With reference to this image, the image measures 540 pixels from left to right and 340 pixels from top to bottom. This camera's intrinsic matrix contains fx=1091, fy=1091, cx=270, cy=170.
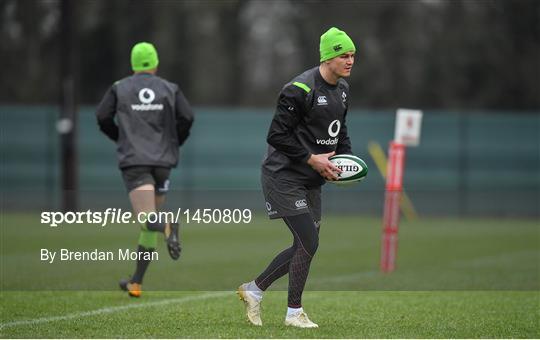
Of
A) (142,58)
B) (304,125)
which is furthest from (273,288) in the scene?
(304,125)

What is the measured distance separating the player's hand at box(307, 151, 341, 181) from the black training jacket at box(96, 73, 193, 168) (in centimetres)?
257

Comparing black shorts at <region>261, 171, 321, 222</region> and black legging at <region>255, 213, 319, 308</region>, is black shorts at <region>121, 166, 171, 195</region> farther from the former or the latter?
black legging at <region>255, 213, 319, 308</region>

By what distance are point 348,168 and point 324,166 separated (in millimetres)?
239

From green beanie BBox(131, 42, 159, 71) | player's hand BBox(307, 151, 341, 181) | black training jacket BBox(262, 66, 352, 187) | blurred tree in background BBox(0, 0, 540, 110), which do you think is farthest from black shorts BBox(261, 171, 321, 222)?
blurred tree in background BBox(0, 0, 540, 110)

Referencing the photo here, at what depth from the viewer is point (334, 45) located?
750cm

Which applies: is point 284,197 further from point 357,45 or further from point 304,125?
point 357,45

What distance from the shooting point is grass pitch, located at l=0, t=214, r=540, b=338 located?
25.2 ft

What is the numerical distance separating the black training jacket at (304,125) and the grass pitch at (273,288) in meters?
1.12

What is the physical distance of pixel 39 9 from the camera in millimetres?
29062

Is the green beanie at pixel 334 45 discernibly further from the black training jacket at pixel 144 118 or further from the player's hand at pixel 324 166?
the black training jacket at pixel 144 118

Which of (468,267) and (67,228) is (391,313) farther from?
(67,228)

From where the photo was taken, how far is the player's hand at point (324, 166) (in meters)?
7.47

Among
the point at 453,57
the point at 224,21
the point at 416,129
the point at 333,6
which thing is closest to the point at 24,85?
the point at 224,21

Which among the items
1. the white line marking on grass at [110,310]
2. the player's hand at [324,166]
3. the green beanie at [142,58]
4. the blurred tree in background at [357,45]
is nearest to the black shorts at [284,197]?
the player's hand at [324,166]
